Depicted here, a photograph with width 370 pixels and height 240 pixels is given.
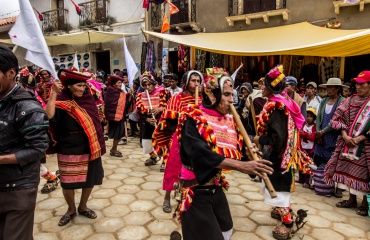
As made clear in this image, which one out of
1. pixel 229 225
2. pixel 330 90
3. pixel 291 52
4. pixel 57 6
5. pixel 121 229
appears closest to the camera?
pixel 229 225

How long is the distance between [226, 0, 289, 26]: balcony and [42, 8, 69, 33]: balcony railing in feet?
35.5

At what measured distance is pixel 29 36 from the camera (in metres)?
2.40

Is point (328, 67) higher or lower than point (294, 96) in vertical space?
higher

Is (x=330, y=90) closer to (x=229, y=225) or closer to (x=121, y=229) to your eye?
(x=229, y=225)

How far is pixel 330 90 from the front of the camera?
4.96 metres

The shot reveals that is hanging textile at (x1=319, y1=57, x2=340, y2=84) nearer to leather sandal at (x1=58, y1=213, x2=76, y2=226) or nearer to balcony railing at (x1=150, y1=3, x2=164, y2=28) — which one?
balcony railing at (x1=150, y1=3, x2=164, y2=28)

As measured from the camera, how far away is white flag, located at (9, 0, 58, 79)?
2352 millimetres

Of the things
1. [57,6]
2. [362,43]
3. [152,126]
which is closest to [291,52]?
[362,43]

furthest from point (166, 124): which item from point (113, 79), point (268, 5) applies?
point (268, 5)

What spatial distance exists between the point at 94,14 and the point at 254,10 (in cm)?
937

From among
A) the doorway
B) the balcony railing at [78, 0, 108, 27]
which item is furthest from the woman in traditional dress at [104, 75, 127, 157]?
the doorway

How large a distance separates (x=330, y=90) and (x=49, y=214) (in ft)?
15.7

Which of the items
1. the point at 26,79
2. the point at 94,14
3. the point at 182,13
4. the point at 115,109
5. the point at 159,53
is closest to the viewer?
the point at 26,79

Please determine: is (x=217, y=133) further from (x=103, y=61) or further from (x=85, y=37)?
(x=103, y=61)
